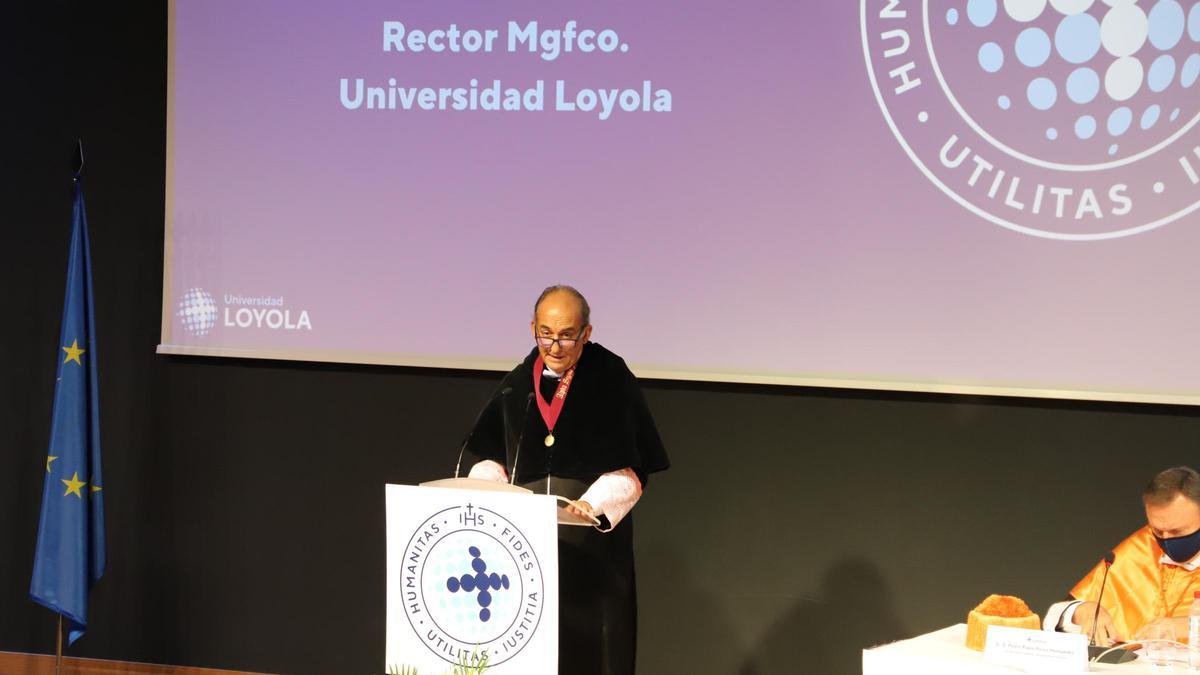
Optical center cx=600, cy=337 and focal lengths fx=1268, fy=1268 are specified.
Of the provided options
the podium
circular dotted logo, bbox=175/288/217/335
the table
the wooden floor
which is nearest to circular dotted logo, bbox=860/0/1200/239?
the table

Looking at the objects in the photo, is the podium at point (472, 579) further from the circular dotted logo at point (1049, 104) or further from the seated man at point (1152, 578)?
the circular dotted logo at point (1049, 104)

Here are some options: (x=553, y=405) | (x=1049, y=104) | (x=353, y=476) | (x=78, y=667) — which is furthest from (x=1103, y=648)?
(x=78, y=667)

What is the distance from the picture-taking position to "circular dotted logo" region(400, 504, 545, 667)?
9.31 ft

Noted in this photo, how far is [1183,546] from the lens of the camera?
305 centimetres

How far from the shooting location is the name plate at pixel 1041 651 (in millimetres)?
2646

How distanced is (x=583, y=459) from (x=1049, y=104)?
2.05m

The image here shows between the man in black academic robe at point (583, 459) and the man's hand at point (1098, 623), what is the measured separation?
1.13m

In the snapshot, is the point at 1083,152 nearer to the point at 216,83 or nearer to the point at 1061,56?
the point at 1061,56

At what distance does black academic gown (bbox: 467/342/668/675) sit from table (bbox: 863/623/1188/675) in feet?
2.73

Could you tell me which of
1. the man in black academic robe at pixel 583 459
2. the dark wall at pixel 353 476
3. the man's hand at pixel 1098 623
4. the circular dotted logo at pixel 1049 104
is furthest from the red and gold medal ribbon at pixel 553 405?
the circular dotted logo at pixel 1049 104

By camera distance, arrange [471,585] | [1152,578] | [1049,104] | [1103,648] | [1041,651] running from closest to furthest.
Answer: [1041,651] → [471,585] → [1103,648] → [1152,578] → [1049,104]

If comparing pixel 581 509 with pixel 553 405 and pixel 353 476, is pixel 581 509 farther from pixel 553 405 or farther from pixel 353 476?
pixel 353 476

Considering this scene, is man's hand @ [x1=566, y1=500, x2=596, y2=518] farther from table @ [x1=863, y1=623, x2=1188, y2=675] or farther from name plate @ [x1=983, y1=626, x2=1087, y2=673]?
name plate @ [x1=983, y1=626, x2=1087, y2=673]

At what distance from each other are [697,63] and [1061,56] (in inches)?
48.1
